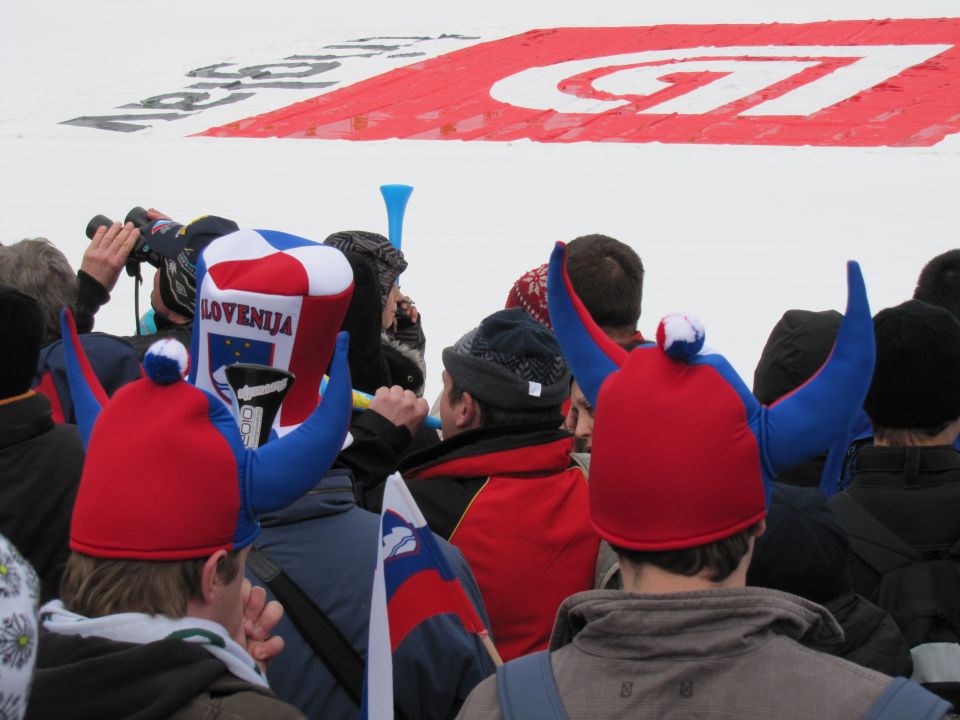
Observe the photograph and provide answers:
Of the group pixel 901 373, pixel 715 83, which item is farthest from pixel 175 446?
pixel 715 83

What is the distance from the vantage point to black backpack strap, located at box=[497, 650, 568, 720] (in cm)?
100

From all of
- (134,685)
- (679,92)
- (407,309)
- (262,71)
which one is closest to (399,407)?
(134,685)

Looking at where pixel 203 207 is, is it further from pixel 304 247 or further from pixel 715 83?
pixel 304 247

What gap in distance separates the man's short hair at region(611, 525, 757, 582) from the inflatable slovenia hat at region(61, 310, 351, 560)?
361mm

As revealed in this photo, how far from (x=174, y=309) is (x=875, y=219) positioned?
3.03m

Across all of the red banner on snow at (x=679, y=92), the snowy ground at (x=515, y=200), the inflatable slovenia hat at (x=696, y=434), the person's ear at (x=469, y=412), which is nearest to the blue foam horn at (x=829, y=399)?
the inflatable slovenia hat at (x=696, y=434)

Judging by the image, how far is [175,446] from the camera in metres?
1.13

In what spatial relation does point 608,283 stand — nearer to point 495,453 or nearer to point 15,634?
point 495,453

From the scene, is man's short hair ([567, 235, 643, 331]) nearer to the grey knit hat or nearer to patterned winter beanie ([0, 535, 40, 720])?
the grey knit hat

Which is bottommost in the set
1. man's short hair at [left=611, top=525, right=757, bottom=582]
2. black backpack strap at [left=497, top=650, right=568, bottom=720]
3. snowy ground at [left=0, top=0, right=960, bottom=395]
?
snowy ground at [left=0, top=0, right=960, bottom=395]

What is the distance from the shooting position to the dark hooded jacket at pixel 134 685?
0.98 m

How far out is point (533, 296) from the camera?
232cm

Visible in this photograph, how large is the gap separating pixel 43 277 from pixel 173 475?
1211mm

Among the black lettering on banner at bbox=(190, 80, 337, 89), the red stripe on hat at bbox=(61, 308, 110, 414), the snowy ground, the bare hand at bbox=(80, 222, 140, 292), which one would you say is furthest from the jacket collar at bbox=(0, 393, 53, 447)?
the black lettering on banner at bbox=(190, 80, 337, 89)
